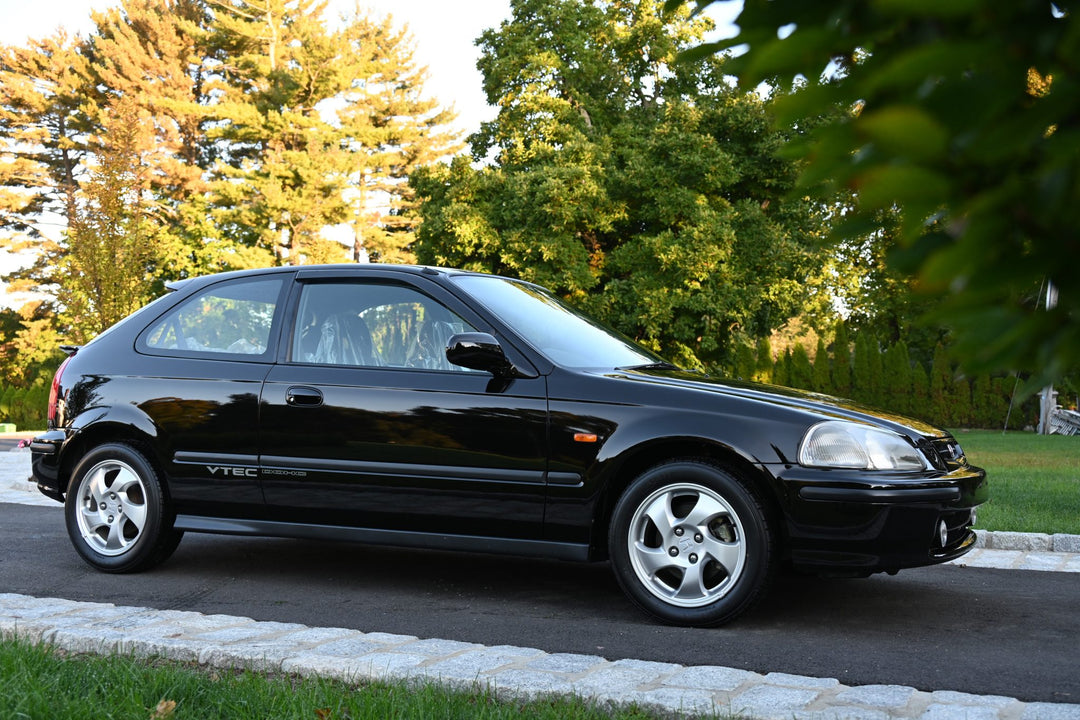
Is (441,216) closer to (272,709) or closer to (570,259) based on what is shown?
(570,259)

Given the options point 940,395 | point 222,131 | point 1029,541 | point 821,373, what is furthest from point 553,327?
point 222,131

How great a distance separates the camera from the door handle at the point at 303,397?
559 cm

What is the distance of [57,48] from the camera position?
4706 centimetres

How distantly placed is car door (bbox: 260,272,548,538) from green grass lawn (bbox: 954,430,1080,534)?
4.05m

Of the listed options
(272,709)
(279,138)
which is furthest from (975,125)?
(279,138)

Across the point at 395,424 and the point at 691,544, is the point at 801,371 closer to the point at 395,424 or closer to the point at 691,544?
the point at 395,424

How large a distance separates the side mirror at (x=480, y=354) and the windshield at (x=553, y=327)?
201mm

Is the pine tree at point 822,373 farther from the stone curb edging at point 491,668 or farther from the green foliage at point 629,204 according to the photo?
the stone curb edging at point 491,668

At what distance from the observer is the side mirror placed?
5.22m

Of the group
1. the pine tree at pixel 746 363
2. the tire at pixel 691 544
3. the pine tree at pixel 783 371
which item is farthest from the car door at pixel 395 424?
the pine tree at pixel 783 371

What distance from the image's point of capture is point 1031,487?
34.6ft

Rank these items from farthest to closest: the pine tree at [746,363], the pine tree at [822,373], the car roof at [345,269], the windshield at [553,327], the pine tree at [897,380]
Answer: the pine tree at [822,373], the pine tree at [897,380], the pine tree at [746,363], the car roof at [345,269], the windshield at [553,327]

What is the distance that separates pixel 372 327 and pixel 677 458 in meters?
1.87

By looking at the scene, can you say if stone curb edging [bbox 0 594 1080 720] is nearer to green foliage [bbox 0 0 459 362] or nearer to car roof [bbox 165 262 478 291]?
car roof [bbox 165 262 478 291]
